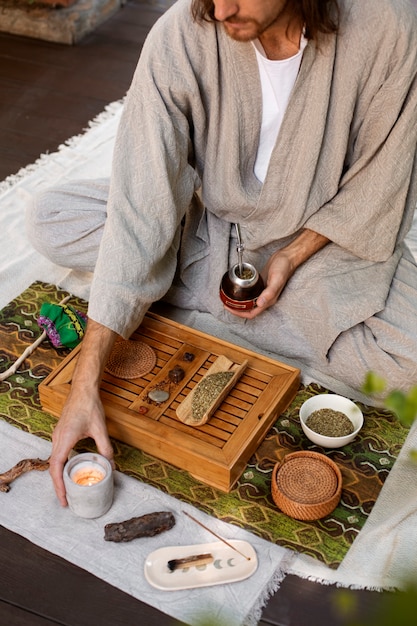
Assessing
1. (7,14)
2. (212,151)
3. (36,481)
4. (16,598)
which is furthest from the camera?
(7,14)

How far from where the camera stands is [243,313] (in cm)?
222

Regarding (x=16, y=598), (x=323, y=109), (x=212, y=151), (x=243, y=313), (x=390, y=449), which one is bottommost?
(x=16, y=598)

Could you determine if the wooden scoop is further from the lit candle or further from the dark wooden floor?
the dark wooden floor

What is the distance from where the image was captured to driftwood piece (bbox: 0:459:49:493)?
1.99 meters

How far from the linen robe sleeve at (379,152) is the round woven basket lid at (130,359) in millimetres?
582

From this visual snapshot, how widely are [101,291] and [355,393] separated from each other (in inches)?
31.3

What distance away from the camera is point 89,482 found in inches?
74.8

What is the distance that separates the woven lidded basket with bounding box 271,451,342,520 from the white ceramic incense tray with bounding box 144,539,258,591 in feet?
0.48

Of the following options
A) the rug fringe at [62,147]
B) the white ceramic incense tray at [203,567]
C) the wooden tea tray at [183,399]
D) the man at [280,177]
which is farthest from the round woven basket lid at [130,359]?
the rug fringe at [62,147]

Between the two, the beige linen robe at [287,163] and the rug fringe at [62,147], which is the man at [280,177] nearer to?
the beige linen robe at [287,163]

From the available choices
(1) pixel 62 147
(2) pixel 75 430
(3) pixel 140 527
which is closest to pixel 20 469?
(2) pixel 75 430

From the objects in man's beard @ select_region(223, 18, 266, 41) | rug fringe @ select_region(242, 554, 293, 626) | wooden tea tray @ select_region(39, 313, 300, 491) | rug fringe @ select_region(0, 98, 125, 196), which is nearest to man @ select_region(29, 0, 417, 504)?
man's beard @ select_region(223, 18, 266, 41)

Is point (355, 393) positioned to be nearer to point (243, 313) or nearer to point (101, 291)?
point (243, 313)

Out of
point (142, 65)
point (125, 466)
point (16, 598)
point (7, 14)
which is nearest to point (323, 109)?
point (142, 65)
